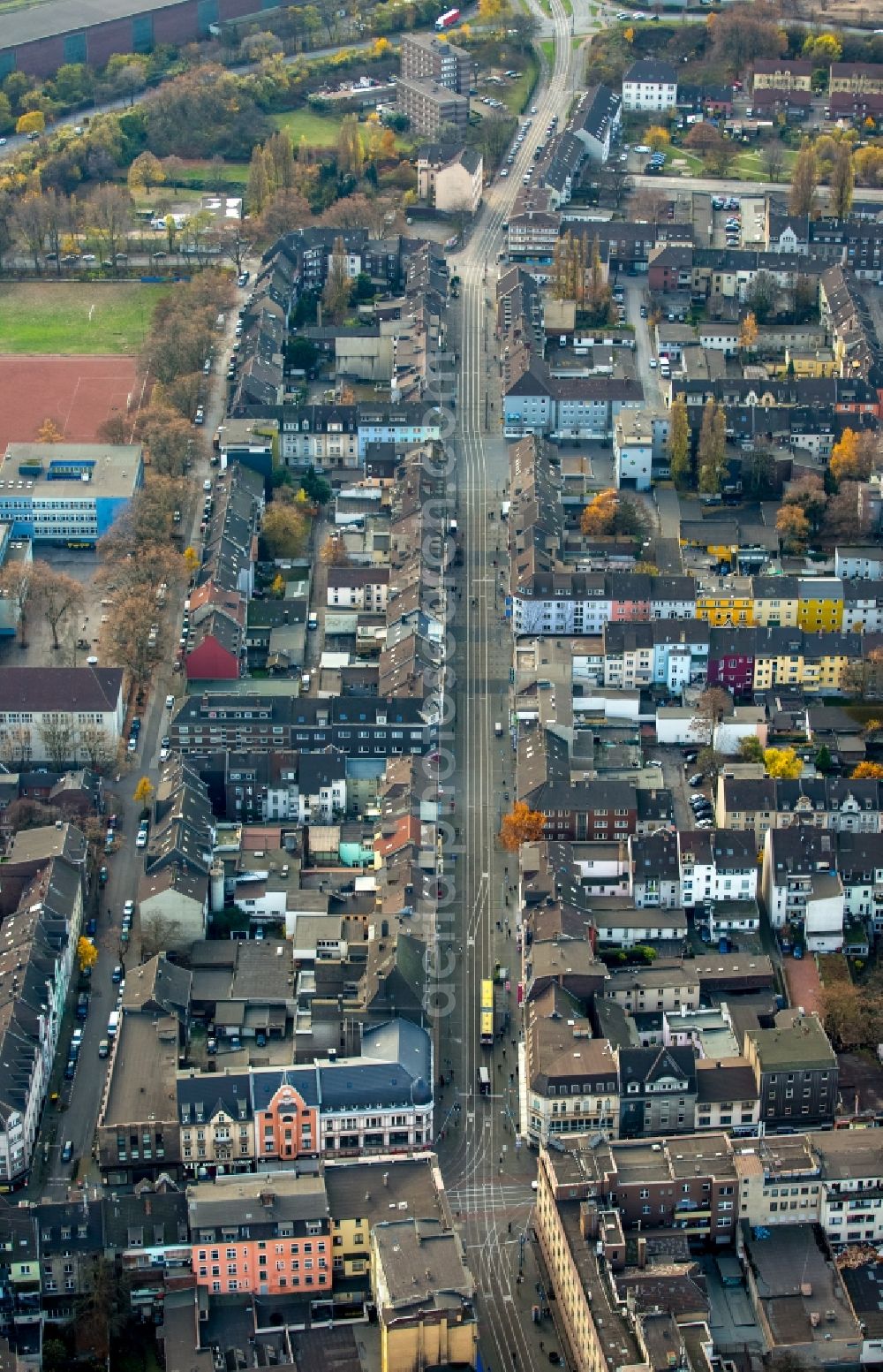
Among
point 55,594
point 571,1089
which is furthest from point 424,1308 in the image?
point 55,594

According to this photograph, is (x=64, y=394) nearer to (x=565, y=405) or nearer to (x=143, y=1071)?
(x=565, y=405)

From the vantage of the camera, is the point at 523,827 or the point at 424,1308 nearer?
the point at 424,1308

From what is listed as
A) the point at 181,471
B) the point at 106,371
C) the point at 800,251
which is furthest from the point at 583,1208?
the point at 800,251

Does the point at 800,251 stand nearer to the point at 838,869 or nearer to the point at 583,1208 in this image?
the point at 838,869

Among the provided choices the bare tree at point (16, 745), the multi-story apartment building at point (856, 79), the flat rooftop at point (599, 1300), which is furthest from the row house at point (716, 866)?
the multi-story apartment building at point (856, 79)

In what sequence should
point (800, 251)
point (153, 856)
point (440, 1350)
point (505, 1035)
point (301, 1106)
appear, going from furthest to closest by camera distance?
point (800, 251)
point (153, 856)
point (505, 1035)
point (301, 1106)
point (440, 1350)

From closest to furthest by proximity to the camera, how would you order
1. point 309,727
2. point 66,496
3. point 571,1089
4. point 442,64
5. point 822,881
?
point 571,1089 < point 822,881 < point 309,727 < point 66,496 < point 442,64
